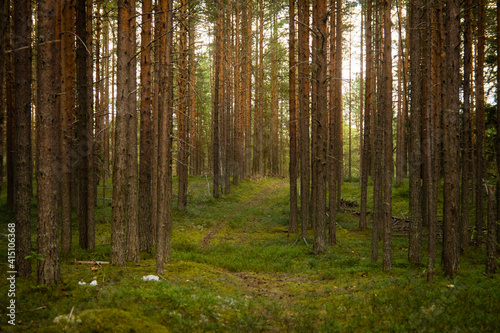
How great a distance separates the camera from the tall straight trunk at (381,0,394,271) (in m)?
10.8

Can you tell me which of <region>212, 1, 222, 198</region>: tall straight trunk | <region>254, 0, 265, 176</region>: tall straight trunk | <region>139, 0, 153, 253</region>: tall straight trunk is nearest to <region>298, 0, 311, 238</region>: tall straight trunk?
<region>139, 0, 153, 253</region>: tall straight trunk

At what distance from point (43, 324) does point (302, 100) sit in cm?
1302

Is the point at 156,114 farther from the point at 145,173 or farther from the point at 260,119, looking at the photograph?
the point at 260,119

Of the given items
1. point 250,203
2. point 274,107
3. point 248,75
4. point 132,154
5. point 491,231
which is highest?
point 248,75

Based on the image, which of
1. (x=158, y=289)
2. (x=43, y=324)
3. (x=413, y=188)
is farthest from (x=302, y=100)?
(x=43, y=324)

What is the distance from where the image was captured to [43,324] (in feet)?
18.9

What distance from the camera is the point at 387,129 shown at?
37.3 feet

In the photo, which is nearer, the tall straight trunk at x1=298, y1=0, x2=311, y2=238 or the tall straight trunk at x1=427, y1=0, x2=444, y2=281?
the tall straight trunk at x1=427, y1=0, x2=444, y2=281

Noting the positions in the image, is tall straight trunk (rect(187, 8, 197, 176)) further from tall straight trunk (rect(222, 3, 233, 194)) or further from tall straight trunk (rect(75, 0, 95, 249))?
tall straight trunk (rect(75, 0, 95, 249))

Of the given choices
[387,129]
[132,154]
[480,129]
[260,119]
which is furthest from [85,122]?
[260,119]

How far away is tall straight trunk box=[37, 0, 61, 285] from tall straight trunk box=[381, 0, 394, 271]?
902cm

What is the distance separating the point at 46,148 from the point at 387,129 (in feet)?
31.9

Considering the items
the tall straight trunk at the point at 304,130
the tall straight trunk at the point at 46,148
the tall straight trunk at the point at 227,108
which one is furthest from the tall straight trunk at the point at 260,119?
the tall straight trunk at the point at 46,148

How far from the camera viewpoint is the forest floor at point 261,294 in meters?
6.42
